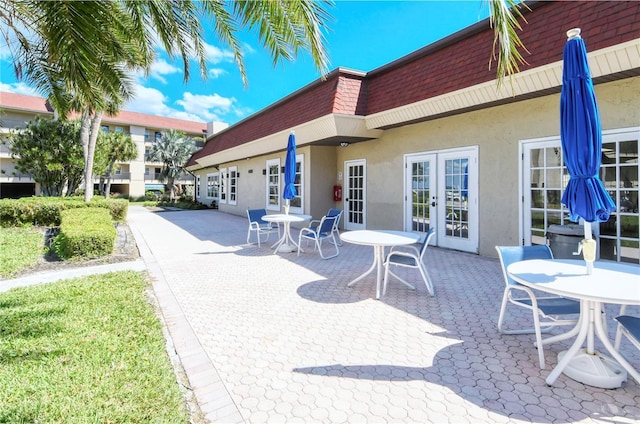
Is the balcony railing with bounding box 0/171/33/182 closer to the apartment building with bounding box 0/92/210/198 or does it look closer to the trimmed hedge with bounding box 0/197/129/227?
the apartment building with bounding box 0/92/210/198

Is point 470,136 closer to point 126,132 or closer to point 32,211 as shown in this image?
point 32,211

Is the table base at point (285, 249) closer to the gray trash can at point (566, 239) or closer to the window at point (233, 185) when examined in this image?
the gray trash can at point (566, 239)

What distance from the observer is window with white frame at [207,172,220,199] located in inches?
963

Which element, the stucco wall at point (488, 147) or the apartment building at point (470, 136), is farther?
the stucco wall at point (488, 147)

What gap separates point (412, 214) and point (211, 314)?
703 centimetres

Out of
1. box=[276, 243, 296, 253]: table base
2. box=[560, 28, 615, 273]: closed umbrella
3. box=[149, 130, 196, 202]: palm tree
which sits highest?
box=[149, 130, 196, 202]: palm tree

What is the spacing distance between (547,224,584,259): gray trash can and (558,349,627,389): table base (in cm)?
326

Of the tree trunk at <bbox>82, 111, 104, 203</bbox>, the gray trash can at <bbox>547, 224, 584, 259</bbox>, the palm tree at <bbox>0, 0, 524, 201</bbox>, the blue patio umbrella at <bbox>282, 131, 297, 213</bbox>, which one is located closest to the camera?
the palm tree at <bbox>0, 0, 524, 201</bbox>

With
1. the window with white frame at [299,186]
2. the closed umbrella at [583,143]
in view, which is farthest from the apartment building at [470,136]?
the closed umbrella at [583,143]

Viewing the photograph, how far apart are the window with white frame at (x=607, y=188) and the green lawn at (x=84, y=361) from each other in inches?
285

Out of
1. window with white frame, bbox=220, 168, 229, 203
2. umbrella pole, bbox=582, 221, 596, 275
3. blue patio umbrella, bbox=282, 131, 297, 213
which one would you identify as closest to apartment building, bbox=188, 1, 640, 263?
blue patio umbrella, bbox=282, 131, 297, 213

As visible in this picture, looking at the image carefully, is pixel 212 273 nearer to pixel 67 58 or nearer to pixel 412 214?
pixel 67 58

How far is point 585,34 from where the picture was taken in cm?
539

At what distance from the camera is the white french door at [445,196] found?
8305 millimetres
